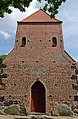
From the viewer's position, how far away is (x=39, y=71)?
21.6 meters

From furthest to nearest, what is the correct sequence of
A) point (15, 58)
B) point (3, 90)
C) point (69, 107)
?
point (15, 58) < point (3, 90) < point (69, 107)

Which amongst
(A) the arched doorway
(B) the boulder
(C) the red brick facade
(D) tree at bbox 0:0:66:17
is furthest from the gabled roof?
(D) tree at bbox 0:0:66:17

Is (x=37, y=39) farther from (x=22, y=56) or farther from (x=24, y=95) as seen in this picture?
(x=24, y=95)

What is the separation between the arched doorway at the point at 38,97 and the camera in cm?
2145

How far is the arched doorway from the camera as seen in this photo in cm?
2145

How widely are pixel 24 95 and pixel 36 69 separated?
2.97 metres

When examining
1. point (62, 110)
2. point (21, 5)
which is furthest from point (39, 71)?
point (21, 5)

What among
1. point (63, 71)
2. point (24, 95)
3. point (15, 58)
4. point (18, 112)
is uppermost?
point (15, 58)

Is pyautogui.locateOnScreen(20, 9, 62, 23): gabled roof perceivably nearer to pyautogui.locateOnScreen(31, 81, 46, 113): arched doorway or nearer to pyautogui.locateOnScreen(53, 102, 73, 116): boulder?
pyautogui.locateOnScreen(31, 81, 46, 113): arched doorway

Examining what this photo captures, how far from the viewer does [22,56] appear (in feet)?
74.6

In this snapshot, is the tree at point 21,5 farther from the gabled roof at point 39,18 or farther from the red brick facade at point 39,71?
the gabled roof at point 39,18

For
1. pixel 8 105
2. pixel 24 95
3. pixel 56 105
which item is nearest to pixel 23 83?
pixel 24 95

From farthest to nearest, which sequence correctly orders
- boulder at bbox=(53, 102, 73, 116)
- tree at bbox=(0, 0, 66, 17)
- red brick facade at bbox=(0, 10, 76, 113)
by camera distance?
red brick facade at bbox=(0, 10, 76, 113) < boulder at bbox=(53, 102, 73, 116) < tree at bbox=(0, 0, 66, 17)

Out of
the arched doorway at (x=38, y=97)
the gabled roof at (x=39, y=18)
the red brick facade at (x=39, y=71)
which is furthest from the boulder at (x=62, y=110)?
the gabled roof at (x=39, y=18)
